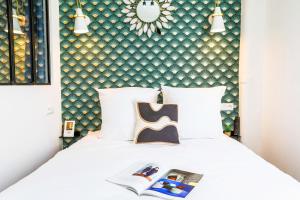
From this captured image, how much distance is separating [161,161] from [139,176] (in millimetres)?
398

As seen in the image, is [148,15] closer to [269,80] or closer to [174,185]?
[269,80]

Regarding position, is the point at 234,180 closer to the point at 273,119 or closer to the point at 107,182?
the point at 107,182

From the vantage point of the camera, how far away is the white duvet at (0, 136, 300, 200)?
122 cm

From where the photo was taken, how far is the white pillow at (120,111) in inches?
96.1

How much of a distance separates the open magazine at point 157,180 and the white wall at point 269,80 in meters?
1.64

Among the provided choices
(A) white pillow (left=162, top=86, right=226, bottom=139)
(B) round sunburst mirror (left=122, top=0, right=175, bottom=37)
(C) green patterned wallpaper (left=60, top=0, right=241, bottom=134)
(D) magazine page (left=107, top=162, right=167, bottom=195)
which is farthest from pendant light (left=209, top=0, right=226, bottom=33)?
(D) magazine page (left=107, top=162, right=167, bottom=195)

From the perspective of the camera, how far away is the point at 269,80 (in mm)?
2904

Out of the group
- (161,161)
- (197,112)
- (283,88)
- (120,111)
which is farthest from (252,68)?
(161,161)

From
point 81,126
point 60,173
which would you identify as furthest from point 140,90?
point 60,173

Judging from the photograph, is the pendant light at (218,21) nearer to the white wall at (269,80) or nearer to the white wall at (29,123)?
the white wall at (269,80)

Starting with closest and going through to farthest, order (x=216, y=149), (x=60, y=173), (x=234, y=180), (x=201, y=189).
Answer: (x=201, y=189), (x=234, y=180), (x=60, y=173), (x=216, y=149)

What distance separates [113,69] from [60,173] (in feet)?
5.58

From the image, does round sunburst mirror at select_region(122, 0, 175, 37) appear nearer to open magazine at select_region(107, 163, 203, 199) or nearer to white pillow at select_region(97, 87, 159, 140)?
white pillow at select_region(97, 87, 159, 140)

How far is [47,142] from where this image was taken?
2.67m
